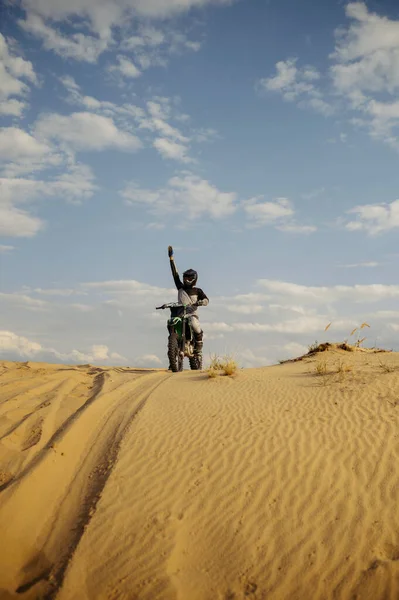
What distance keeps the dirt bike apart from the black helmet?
808 mm

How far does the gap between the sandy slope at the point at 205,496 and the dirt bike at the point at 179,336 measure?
13.3 ft

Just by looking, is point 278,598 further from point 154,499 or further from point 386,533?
point 154,499

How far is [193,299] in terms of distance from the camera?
12.8 meters

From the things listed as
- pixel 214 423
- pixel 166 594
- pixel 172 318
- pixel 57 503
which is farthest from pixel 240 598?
pixel 172 318

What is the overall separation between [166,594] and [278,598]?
0.93m

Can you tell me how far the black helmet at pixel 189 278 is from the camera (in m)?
12.7

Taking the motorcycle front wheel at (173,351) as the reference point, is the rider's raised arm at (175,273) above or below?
above

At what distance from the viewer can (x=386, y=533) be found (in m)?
4.02

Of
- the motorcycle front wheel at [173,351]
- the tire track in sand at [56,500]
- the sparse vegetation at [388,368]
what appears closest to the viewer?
the tire track in sand at [56,500]

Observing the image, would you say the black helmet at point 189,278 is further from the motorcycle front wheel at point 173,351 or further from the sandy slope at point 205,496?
the sandy slope at point 205,496

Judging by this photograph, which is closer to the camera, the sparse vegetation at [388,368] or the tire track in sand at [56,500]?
the tire track in sand at [56,500]

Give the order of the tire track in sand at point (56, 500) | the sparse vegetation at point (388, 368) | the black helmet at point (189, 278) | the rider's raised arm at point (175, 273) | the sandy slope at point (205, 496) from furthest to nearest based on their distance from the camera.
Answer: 1. the rider's raised arm at point (175, 273)
2. the black helmet at point (189, 278)
3. the sparse vegetation at point (388, 368)
4. the tire track in sand at point (56, 500)
5. the sandy slope at point (205, 496)

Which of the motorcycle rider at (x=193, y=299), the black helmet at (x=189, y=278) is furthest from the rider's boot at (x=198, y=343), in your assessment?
the black helmet at (x=189, y=278)

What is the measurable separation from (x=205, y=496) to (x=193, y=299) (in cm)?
835
